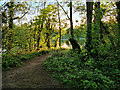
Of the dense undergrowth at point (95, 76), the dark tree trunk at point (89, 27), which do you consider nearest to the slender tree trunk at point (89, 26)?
the dark tree trunk at point (89, 27)

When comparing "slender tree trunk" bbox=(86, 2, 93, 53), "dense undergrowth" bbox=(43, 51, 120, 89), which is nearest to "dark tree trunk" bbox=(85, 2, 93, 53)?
"slender tree trunk" bbox=(86, 2, 93, 53)

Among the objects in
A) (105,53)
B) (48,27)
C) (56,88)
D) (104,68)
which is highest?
(48,27)

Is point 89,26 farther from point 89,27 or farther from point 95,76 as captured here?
point 95,76

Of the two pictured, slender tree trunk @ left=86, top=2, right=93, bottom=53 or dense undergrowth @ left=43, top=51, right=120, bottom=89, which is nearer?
dense undergrowth @ left=43, top=51, right=120, bottom=89

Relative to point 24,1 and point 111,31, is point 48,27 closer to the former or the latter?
point 24,1

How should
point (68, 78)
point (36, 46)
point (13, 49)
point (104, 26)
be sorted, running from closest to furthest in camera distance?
point (68, 78) < point (104, 26) < point (13, 49) < point (36, 46)

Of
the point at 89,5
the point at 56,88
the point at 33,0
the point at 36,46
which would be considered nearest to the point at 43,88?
the point at 56,88

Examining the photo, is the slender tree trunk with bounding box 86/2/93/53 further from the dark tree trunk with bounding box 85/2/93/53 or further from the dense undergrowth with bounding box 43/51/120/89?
the dense undergrowth with bounding box 43/51/120/89

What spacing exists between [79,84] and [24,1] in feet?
24.2

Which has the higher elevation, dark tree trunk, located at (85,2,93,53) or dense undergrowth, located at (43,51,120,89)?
dark tree trunk, located at (85,2,93,53)

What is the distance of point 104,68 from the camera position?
22.4ft

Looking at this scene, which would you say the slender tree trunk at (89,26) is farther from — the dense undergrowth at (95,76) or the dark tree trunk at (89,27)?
the dense undergrowth at (95,76)

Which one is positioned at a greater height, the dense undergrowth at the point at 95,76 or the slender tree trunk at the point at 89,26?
the slender tree trunk at the point at 89,26

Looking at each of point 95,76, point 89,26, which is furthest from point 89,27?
point 95,76
